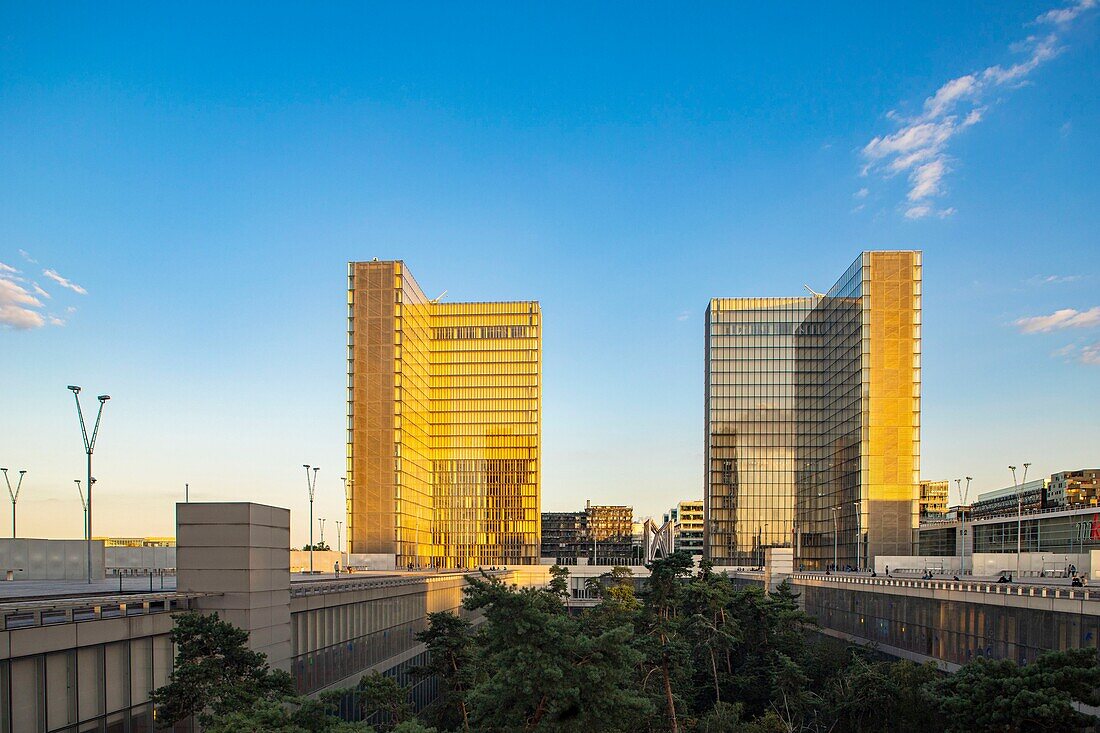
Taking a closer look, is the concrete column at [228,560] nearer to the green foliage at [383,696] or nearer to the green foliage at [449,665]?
the green foliage at [383,696]

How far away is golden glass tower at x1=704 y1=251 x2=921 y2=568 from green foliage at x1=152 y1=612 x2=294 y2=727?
130m

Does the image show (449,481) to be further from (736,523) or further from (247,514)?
(247,514)

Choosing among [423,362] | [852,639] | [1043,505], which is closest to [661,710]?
[852,639]

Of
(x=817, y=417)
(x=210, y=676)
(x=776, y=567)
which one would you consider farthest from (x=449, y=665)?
(x=817, y=417)

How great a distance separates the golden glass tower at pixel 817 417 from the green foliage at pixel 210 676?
425 feet

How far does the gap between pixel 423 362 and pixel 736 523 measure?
7647cm

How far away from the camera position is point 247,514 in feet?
100

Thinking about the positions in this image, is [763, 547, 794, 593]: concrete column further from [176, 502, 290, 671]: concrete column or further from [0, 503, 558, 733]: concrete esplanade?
[176, 502, 290, 671]: concrete column

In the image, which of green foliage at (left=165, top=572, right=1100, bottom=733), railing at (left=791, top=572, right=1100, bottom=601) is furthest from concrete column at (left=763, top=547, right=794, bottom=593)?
green foliage at (left=165, top=572, right=1100, bottom=733)

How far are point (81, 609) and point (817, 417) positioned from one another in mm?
154853

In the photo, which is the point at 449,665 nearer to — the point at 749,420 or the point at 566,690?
the point at 566,690

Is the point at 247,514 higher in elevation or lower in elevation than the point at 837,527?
higher

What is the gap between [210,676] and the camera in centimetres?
2219

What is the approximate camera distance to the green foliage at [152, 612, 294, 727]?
2205cm
